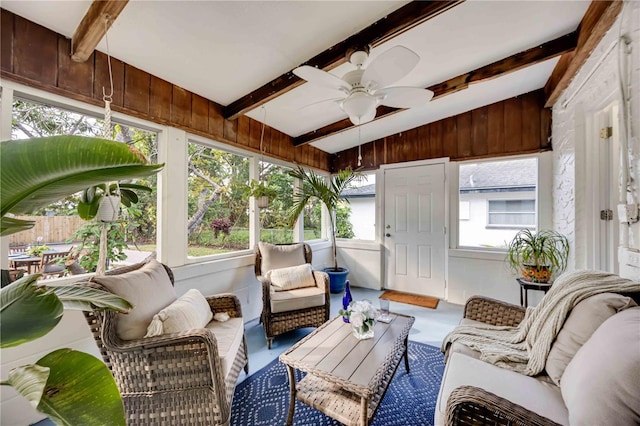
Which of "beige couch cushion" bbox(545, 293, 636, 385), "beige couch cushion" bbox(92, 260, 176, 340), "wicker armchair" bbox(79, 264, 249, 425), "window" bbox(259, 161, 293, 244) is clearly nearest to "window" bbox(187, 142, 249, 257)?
"window" bbox(259, 161, 293, 244)

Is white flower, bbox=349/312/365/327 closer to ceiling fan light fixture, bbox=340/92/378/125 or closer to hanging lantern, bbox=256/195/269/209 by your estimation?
ceiling fan light fixture, bbox=340/92/378/125

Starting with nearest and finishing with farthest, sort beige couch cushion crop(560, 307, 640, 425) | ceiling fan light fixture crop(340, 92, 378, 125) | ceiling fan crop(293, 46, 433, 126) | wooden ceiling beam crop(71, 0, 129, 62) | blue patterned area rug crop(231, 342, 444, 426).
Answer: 1. beige couch cushion crop(560, 307, 640, 425)
2. wooden ceiling beam crop(71, 0, 129, 62)
3. ceiling fan crop(293, 46, 433, 126)
4. blue patterned area rug crop(231, 342, 444, 426)
5. ceiling fan light fixture crop(340, 92, 378, 125)

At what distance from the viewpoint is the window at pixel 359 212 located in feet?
14.4

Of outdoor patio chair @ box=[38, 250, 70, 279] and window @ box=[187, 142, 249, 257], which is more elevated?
window @ box=[187, 142, 249, 257]

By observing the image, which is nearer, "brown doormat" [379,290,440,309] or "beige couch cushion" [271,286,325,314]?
"beige couch cushion" [271,286,325,314]

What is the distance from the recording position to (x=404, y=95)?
5.83 ft

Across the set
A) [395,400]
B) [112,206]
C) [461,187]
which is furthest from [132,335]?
[461,187]

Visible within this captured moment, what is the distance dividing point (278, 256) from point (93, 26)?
2.25m

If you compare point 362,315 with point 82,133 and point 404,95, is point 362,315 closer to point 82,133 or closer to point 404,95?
point 404,95

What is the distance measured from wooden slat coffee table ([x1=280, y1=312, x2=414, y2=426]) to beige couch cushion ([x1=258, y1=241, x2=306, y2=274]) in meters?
1.21

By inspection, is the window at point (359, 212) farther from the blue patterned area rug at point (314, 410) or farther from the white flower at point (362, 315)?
the white flower at point (362, 315)

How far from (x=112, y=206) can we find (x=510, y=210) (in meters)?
4.10

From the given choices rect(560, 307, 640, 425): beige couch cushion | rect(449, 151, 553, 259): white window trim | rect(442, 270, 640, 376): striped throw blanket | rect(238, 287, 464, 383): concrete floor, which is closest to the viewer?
rect(560, 307, 640, 425): beige couch cushion

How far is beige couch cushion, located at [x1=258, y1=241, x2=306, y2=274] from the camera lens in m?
2.83
